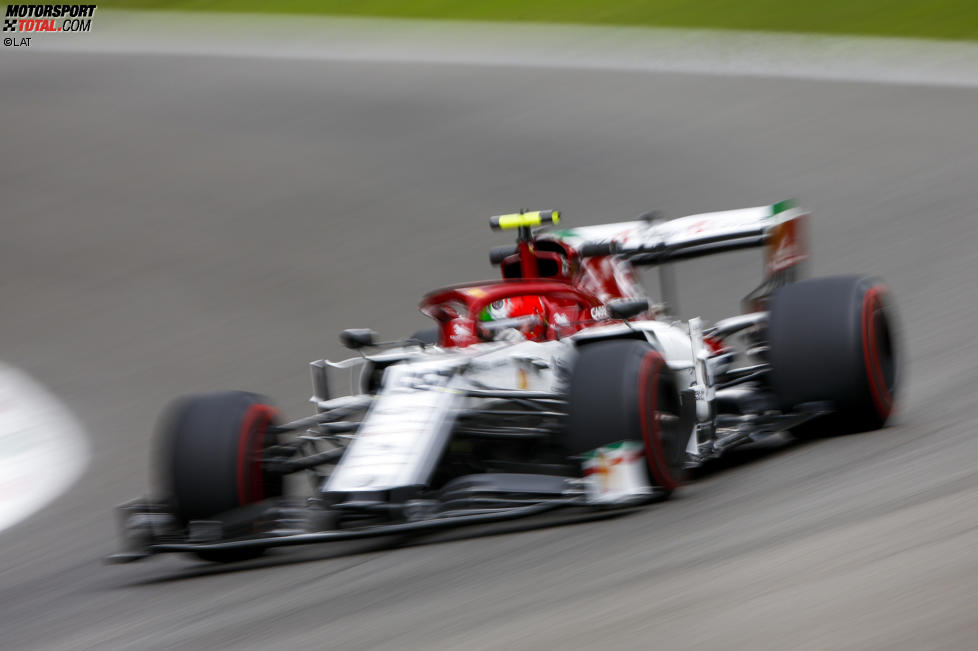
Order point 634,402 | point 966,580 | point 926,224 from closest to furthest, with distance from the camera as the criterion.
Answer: point 966,580, point 634,402, point 926,224

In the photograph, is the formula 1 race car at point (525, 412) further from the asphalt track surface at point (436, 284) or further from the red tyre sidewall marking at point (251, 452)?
the asphalt track surface at point (436, 284)

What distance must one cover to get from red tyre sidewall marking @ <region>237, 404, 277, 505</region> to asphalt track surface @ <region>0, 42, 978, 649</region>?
1.10ft

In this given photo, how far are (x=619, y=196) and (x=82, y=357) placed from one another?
19.7ft

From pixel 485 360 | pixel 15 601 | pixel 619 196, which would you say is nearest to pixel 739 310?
pixel 619 196

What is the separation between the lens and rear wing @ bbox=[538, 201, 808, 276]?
840 centimetres

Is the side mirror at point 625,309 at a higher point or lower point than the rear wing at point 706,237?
lower

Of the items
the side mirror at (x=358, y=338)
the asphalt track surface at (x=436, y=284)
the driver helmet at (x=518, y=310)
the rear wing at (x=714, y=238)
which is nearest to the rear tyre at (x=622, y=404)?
the asphalt track surface at (x=436, y=284)

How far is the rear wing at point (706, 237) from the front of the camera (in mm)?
8398

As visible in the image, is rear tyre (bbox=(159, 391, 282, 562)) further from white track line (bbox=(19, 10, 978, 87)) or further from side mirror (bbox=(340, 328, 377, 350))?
white track line (bbox=(19, 10, 978, 87))

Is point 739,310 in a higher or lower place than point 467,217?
lower

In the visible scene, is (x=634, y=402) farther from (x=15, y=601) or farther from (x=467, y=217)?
(x=467, y=217)

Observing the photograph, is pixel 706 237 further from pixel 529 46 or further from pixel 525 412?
pixel 529 46

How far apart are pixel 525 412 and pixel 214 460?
54.9 inches

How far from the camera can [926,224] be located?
13789 millimetres
